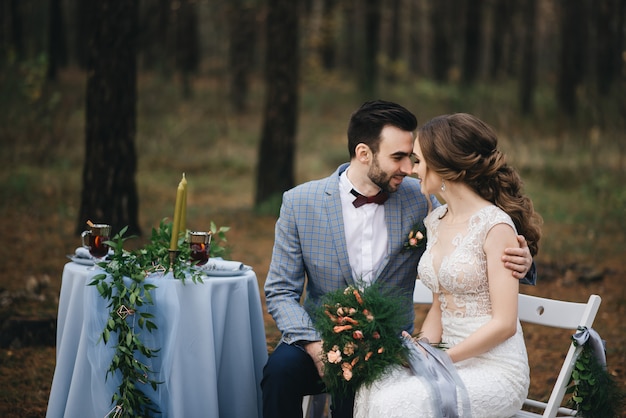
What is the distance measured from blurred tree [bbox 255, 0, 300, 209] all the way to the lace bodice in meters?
7.52

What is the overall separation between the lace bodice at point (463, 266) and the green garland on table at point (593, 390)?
0.49m

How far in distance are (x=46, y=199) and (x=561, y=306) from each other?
396 inches

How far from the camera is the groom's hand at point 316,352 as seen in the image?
3.86m

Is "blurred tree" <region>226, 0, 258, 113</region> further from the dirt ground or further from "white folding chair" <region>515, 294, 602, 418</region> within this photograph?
"white folding chair" <region>515, 294, 602, 418</region>

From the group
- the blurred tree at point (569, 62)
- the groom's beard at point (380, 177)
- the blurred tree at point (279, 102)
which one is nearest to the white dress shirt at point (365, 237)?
the groom's beard at point (380, 177)

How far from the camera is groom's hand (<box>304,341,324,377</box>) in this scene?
12.7 feet

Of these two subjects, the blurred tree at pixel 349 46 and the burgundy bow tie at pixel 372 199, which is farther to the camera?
the blurred tree at pixel 349 46

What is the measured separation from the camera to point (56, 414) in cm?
413

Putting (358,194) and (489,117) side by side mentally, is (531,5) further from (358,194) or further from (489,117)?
(358,194)

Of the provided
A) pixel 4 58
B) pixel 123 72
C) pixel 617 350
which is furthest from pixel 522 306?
pixel 4 58

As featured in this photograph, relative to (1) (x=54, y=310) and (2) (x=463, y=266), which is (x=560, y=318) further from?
(1) (x=54, y=310)

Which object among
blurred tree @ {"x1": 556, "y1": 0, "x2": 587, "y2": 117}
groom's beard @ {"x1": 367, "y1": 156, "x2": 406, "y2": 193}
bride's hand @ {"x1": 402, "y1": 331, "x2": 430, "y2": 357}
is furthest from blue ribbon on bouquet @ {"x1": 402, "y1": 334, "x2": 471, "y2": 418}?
blurred tree @ {"x1": 556, "y1": 0, "x2": 587, "y2": 117}

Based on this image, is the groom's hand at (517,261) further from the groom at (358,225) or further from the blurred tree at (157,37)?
the blurred tree at (157,37)

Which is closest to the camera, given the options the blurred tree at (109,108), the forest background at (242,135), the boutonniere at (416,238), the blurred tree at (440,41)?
the boutonniere at (416,238)
